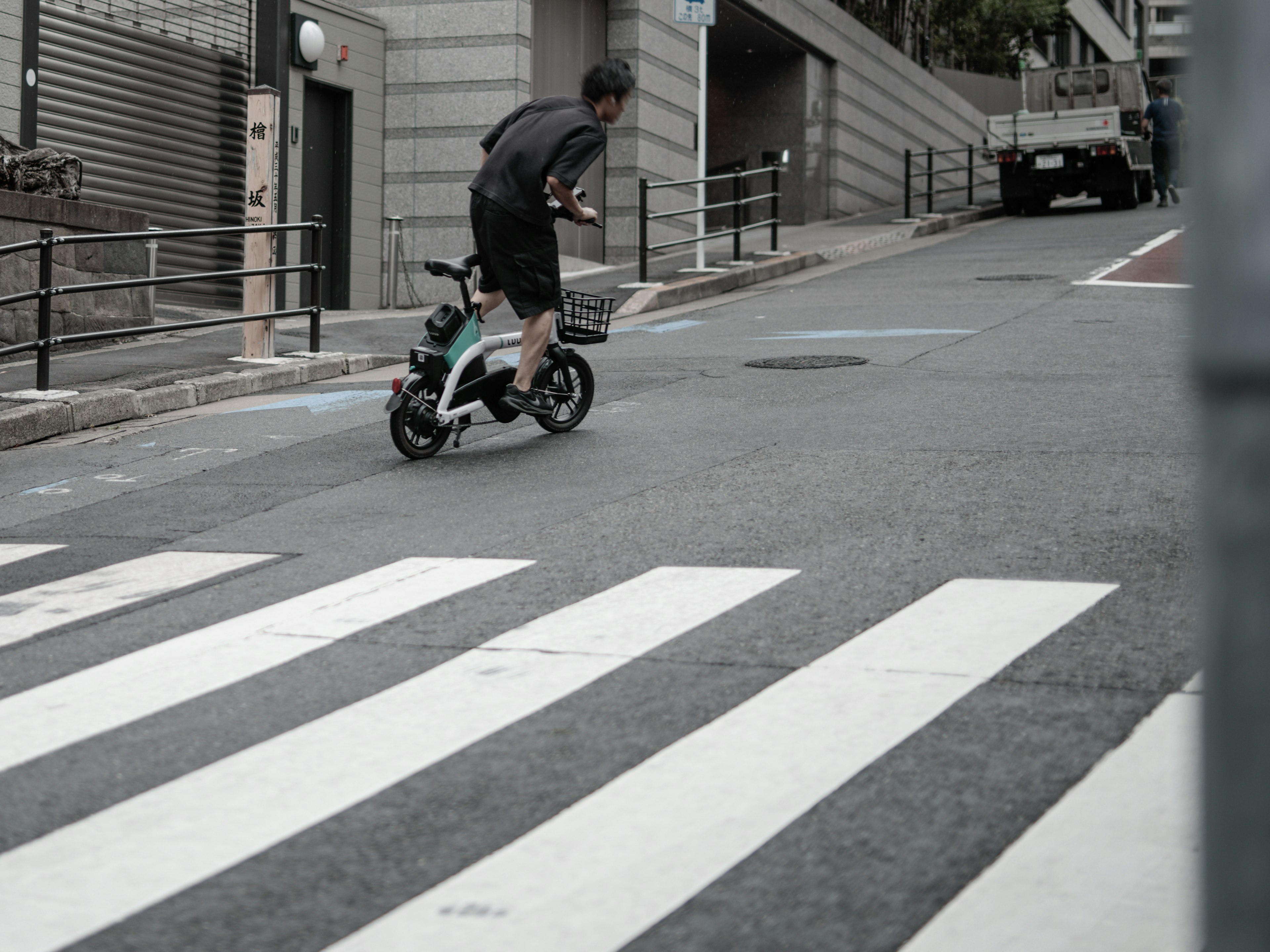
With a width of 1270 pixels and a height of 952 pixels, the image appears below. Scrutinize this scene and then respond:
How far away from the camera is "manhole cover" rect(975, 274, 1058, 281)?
55.3 ft

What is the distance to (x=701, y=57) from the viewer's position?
1859 cm

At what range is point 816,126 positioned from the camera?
98.8 feet

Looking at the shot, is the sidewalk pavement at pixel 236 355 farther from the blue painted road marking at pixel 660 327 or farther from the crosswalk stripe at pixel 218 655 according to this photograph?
the crosswalk stripe at pixel 218 655

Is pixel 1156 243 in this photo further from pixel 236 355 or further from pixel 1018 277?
pixel 236 355

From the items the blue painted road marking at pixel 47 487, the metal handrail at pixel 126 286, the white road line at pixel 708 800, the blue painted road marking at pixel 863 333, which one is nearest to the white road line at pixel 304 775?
the white road line at pixel 708 800

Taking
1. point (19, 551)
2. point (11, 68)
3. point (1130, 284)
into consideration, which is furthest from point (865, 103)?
point (19, 551)

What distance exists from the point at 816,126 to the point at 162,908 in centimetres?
2882

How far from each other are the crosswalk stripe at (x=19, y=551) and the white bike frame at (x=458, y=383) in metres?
2.04

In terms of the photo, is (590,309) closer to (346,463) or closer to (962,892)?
(346,463)

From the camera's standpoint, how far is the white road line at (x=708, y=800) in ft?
8.48

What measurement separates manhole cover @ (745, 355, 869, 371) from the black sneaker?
316cm

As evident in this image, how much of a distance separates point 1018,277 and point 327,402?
961cm

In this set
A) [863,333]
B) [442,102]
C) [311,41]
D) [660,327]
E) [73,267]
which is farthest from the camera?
[442,102]

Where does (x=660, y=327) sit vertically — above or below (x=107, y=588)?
above
